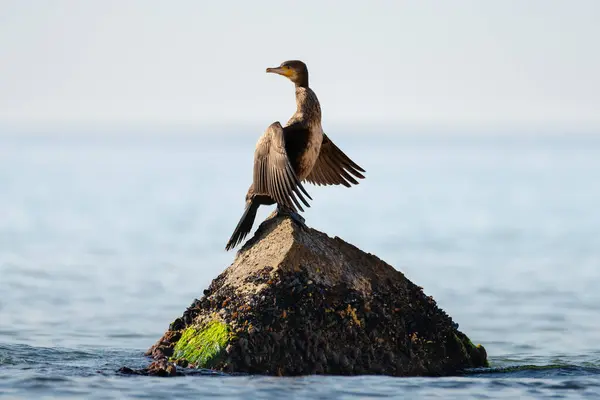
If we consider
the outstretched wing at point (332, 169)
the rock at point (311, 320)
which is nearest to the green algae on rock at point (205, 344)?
the rock at point (311, 320)

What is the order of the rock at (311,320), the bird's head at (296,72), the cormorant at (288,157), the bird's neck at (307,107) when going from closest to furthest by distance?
the rock at (311,320)
the cormorant at (288,157)
the bird's neck at (307,107)
the bird's head at (296,72)

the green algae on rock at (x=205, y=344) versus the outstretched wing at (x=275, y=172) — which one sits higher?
the outstretched wing at (x=275, y=172)

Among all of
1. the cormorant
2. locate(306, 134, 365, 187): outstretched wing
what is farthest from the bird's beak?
locate(306, 134, 365, 187): outstretched wing

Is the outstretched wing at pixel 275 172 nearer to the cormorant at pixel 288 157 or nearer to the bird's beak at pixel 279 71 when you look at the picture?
the cormorant at pixel 288 157

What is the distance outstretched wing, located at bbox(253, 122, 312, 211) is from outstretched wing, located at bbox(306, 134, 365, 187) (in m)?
1.24

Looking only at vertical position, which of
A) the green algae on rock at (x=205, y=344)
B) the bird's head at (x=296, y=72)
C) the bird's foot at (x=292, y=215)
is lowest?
the green algae on rock at (x=205, y=344)

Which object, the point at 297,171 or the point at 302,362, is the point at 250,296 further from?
the point at 297,171

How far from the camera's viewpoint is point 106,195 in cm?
4134

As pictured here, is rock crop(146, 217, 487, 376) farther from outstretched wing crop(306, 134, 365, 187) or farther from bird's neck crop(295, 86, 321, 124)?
outstretched wing crop(306, 134, 365, 187)

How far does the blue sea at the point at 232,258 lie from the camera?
11.1 m

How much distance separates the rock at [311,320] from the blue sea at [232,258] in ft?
0.53

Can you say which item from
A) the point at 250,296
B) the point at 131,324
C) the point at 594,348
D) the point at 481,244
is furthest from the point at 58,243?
the point at 250,296

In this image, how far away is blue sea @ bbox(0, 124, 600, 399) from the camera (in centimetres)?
1114

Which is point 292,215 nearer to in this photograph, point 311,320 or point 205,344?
point 311,320
